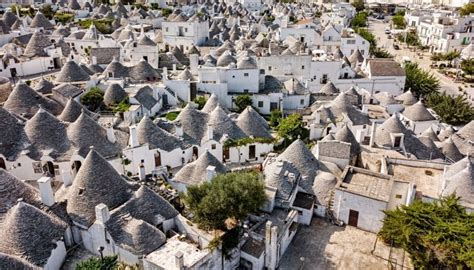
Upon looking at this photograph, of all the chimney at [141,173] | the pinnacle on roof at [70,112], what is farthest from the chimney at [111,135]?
the pinnacle on roof at [70,112]

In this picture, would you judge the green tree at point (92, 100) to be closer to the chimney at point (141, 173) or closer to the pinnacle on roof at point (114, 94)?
the pinnacle on roof at point (114, 94)

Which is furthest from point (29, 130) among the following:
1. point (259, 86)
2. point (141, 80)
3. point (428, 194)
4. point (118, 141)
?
point (428, 194)

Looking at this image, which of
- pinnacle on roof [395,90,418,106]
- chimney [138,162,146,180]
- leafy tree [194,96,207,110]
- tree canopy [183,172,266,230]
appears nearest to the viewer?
tree canopy [183,172,266,230]

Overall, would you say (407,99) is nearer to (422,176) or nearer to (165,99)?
(422,176)

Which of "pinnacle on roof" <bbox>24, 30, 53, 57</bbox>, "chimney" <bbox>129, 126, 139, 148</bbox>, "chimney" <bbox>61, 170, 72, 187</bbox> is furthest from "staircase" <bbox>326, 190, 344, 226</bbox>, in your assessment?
"pinnacle on roof" <bbox>24, 30, 53, 57</bbox>

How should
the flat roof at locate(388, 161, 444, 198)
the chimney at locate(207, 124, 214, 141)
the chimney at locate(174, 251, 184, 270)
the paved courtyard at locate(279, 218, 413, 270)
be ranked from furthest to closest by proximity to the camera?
the chimney at locate(207, 124, 214, 141) → the flat roof at locate(388, 161, 444, 198) → the paved courtyard at locate(279, 218, 413, 270) → the chimney at locate(174, 251, 184, 270)

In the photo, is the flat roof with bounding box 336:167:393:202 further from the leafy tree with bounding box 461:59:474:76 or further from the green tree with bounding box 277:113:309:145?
the leafy tree with bounding box 461:59:474:76

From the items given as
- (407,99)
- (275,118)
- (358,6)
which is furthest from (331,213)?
(358,6)
